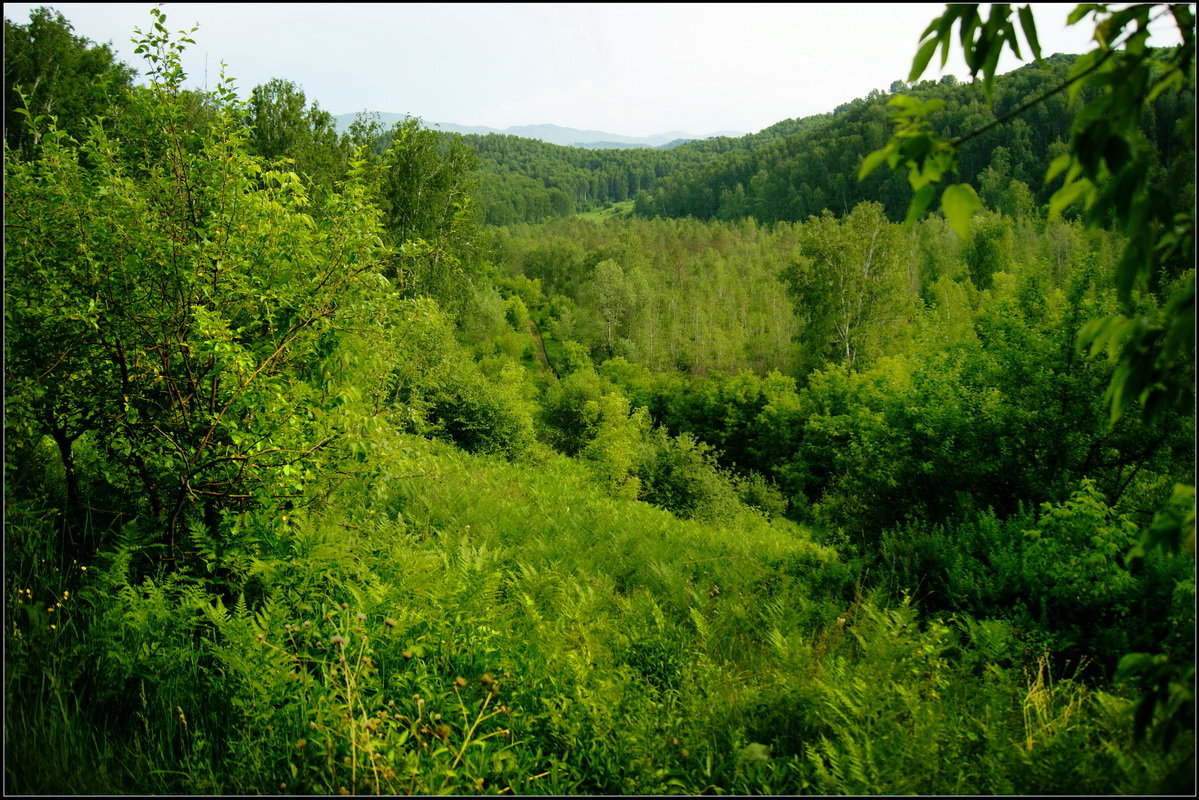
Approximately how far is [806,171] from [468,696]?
128m

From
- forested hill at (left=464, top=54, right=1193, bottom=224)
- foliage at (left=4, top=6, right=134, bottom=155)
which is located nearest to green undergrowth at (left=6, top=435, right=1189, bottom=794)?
foliage at (left=4, top=6, right=134, bottom=155)

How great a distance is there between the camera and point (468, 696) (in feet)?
12.4

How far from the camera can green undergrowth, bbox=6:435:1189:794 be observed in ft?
9.90

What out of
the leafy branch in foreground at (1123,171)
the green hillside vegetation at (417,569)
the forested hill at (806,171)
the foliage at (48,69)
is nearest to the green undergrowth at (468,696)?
the green hillside vegetation at (417,569)

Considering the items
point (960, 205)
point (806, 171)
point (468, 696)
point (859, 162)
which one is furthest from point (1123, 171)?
point (806, 171)

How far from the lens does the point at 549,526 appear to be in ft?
29.6

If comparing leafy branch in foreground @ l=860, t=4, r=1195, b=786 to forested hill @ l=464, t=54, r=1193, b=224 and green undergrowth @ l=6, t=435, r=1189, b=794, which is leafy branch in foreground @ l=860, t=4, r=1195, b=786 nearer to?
green undergrowth @ l=6, t=435, r=1189, b=794

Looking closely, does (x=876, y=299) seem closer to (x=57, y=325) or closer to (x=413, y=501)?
(x=413, y=501)

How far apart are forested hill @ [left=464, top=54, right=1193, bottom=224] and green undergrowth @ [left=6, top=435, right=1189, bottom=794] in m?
57.7

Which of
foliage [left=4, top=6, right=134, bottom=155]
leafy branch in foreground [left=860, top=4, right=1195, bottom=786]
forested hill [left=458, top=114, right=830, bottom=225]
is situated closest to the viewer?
leafy branch in foreground [left=860, top=4, right=1195, bottom=786]

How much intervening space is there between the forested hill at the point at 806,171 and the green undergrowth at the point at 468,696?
5767 centimetres

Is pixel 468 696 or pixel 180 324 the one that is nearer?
pixel 468 696

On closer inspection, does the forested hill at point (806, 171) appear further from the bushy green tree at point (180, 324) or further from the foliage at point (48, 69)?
the bushy green tree at point (180, 324)

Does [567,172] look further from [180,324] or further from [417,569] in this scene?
[417,569]
